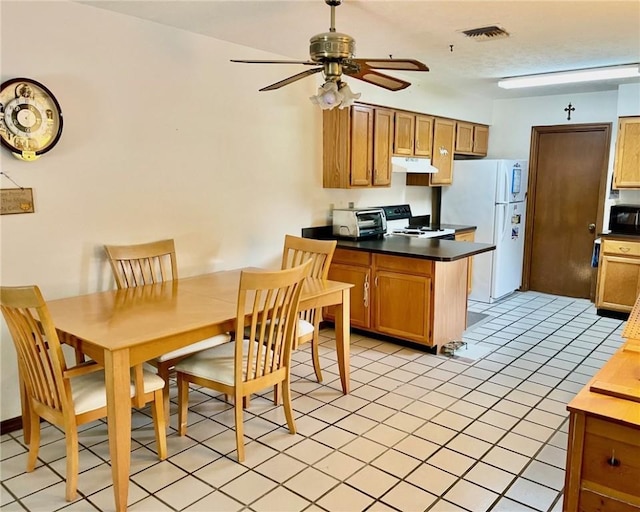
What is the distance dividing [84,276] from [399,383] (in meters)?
2.12

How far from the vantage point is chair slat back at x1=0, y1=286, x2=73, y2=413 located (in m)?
2.03


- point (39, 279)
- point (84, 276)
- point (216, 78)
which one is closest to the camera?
point (39, 279)

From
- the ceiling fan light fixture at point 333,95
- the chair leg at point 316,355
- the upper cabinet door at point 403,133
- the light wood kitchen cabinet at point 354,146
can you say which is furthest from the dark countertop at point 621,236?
the ceiling fan light fixture at point 333,95

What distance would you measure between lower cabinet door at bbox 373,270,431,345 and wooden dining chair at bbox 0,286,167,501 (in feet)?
7.12

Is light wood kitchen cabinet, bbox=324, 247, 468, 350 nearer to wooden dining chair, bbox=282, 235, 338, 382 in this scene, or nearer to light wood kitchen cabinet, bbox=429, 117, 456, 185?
wooden dining chair, bbox=282, 235, 338, 382

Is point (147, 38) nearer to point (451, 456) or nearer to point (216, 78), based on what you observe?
point (216, 78)

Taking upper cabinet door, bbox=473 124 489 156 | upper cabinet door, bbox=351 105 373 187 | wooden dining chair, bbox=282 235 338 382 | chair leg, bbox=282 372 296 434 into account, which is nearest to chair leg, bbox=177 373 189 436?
chair leg, bbox=282 372 296 434

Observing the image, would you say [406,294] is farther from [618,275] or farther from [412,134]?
[618,275]

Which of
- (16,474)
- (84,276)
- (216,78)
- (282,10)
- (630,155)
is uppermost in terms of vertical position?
(282,10)

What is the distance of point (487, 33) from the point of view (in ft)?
10.7

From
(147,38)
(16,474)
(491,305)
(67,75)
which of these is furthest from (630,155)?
(16,474)

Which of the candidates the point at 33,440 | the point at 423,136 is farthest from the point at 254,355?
the point at 423,136

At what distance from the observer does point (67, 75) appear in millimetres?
2818

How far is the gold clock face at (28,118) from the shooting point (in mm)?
2580
